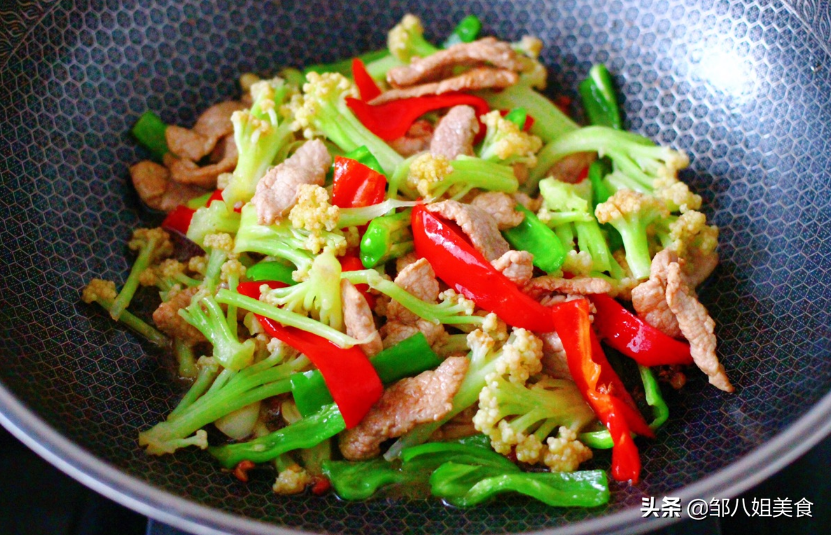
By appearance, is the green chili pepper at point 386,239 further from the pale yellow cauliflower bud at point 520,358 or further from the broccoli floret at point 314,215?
the pale yellow cauliflower bud at point 520,358

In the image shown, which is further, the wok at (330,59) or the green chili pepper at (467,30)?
the green chili pepper at (467,30)

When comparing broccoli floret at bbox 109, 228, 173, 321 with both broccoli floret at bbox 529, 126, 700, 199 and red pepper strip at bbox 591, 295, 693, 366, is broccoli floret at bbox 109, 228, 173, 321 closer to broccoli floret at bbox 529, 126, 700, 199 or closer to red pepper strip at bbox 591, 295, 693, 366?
broccoli floret at bbox 529, 126, 700, 199

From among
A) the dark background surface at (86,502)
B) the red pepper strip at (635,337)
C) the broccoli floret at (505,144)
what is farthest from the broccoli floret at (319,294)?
the dark background surface at (86,502)

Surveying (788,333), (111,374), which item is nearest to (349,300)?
(111,374)

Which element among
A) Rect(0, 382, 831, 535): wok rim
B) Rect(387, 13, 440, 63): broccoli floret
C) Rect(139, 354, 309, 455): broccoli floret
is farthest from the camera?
Rect(387, 13, 440, 63): broccoli floret

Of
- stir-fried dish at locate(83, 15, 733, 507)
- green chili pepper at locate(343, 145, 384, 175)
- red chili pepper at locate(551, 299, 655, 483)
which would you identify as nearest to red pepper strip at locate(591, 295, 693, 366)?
stir-fried dish at locate(83, 15, 733, 507)
